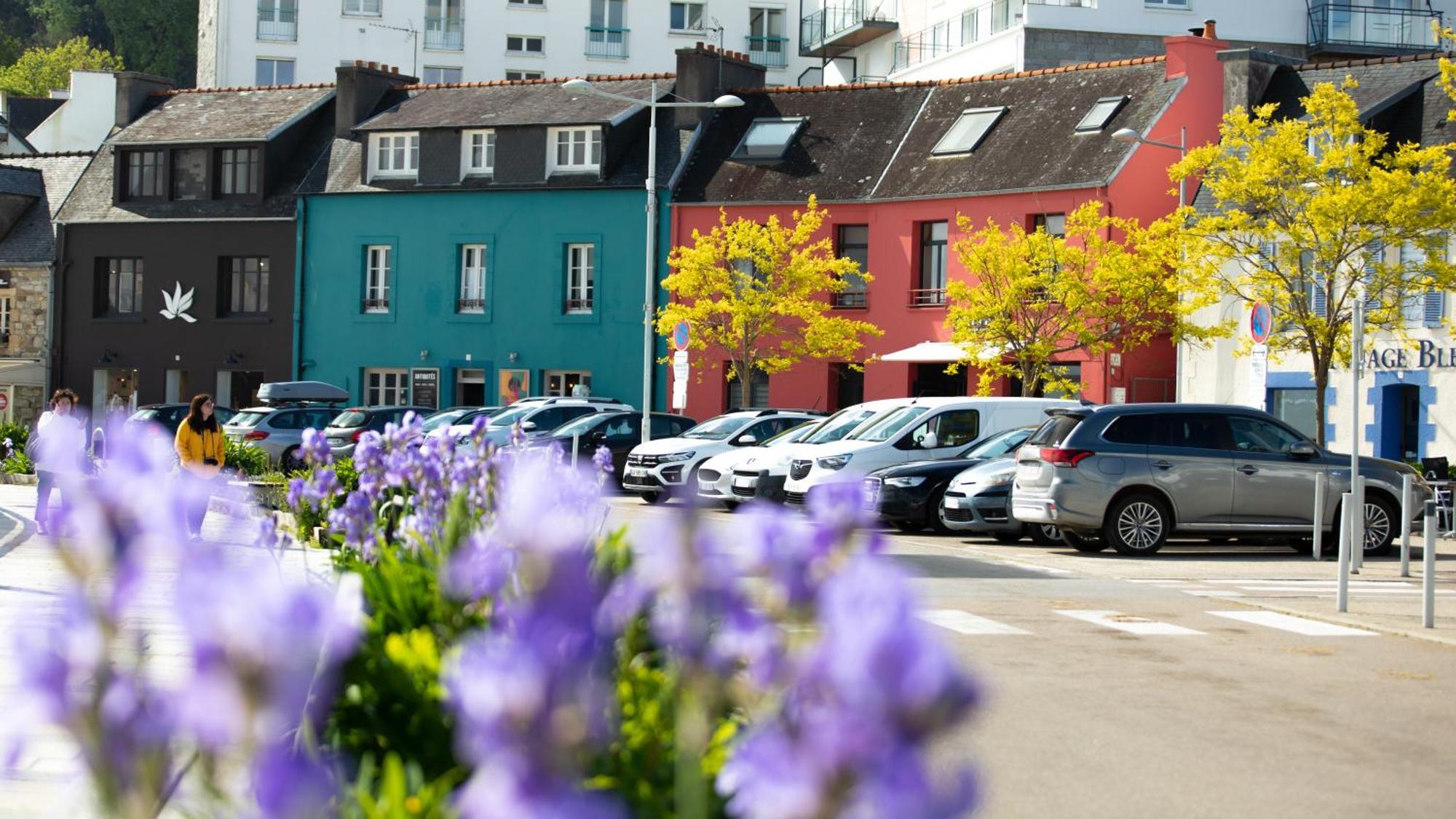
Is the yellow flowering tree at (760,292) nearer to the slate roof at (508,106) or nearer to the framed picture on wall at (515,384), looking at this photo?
the framed picture on wall at (515,384)

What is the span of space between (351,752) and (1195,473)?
17.2 metres

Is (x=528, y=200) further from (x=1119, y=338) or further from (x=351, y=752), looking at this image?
(x=351, y=752)

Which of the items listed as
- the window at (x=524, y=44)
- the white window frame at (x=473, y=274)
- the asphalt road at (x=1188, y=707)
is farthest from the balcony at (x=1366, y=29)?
the asphalt road at (x=1188, y=707)

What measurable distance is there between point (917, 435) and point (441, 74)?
1971 inches

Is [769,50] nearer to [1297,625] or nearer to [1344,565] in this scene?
[1344,565]

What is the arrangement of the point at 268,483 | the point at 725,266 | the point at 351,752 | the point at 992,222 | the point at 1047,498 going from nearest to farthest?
the point at 351,752
the point at 1047,498
the point at 268,483
the point at 992,222
the point at 725,266

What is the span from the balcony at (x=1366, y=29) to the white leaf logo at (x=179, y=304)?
3312cm

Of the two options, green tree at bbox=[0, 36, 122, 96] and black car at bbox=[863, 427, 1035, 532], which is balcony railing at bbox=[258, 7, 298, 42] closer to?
green tree at bbox=[0, 36, 122, 96]

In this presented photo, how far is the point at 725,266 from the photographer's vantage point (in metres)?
43.2

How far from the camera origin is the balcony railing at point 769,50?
7325cm

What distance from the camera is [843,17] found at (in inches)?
2608

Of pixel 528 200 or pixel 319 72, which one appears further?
pixel 319 72

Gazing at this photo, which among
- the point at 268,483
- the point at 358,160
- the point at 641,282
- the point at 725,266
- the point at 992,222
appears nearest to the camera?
the point at 268,483

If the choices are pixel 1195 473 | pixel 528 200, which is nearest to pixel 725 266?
pixel 528 200
